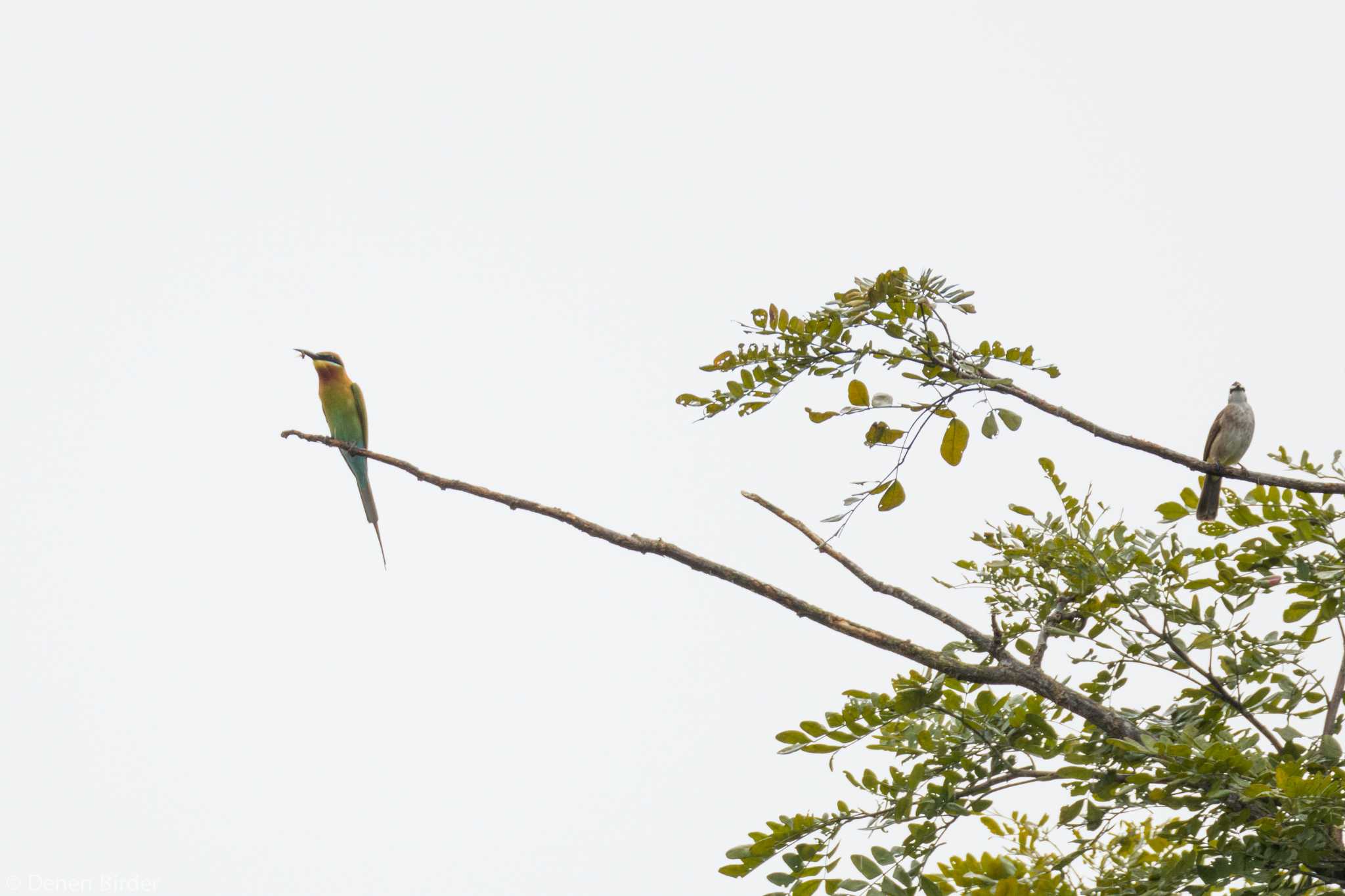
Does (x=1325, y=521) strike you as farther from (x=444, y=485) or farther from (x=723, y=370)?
(x=444, y=485)

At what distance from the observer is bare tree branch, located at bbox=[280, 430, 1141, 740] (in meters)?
3.07

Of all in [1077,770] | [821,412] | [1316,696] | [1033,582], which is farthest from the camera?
[1033,582]

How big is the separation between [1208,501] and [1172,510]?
1.07 meters

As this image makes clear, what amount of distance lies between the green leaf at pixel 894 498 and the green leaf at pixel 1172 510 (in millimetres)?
1186

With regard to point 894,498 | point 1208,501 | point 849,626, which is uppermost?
point 1208,501

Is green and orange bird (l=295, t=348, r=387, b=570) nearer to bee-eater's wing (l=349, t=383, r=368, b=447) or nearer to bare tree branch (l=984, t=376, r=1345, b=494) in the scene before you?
bee-eater's wing (l=349, t=383, r=368, b=447)

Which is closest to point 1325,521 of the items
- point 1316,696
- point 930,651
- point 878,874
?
point 1316,696

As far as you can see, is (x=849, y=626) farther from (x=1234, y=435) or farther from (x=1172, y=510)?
(x=1234, y=435)

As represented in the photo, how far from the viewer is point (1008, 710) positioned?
11.9ft

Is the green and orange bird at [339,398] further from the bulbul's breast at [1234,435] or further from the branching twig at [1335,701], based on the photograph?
the branching twig at [1335,701]

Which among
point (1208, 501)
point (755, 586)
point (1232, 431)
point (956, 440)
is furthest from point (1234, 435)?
point (755, 586)

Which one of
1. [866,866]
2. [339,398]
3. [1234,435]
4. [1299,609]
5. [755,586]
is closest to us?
[755,586]

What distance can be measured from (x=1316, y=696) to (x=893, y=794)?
1.41m

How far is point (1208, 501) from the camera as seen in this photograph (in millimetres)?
5090
